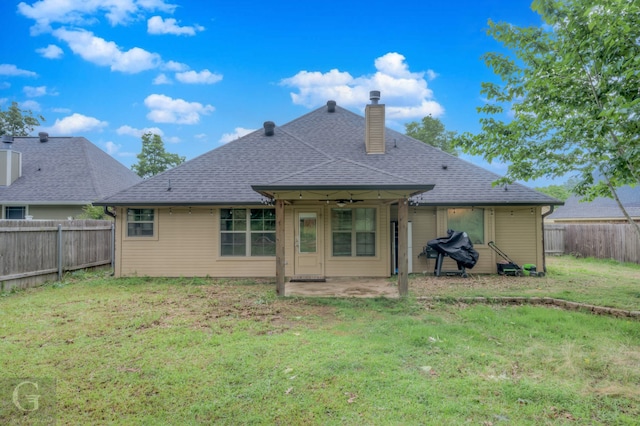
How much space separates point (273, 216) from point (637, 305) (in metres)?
8.42

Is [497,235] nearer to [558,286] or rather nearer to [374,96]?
[558,286]

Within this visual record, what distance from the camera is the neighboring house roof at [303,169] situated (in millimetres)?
9953

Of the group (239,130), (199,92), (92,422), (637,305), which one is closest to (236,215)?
(92,422)

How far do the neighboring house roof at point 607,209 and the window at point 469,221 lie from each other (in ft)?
36.5

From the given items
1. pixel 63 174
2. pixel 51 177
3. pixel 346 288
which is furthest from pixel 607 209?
pixel 51 177

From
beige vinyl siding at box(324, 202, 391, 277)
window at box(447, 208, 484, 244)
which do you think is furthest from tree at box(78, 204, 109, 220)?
window at box(447, 208, 484, 244)

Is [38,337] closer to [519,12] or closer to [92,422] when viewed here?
[92,422]

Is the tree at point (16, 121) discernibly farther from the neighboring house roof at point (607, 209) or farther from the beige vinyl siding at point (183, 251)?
the neighboring house roof at point (607, 209)

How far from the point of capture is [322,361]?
3.81 meters

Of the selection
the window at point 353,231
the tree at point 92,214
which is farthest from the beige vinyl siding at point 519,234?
the tree at point 92,214

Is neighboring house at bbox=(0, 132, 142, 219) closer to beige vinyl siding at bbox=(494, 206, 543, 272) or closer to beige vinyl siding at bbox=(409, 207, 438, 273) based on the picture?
beige vinyl siding at bbox=(409, 207, 438, 273)

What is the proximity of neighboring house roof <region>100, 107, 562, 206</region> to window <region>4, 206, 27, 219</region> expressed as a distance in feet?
26.0

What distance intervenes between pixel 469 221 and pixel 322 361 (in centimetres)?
823

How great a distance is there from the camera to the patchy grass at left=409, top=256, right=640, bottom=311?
7.03 m
